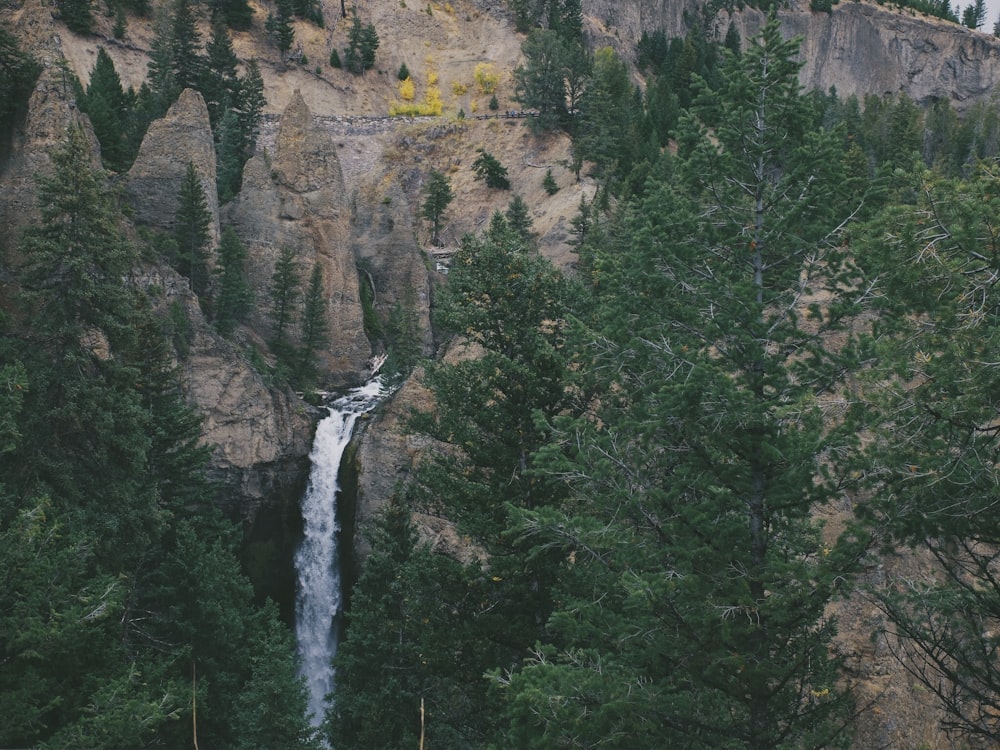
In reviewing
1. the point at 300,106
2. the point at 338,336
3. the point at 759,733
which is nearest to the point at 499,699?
the point at 759,733

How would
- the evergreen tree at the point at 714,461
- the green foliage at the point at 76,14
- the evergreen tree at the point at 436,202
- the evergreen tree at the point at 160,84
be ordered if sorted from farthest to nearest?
the green foliage at the point at 76,14 < the evergreen tree at the point at 436,202 < the evergreen tree at the point at 160,84 < the evergreen tree at the point at 714,461

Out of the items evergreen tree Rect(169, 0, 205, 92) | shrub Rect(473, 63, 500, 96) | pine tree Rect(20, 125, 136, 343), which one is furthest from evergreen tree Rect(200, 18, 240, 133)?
pine tree Rect(20, 125, 136, 343)

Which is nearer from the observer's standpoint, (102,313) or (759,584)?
(759,584)

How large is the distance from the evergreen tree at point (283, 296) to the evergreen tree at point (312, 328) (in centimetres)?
73

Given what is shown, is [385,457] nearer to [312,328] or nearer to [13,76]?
[312,328]

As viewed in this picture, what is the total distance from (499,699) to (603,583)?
3.10m

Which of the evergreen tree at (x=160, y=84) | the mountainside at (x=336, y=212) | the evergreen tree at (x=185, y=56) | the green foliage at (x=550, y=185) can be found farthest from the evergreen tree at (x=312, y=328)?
the evergreen tree at (x=185, y=56)

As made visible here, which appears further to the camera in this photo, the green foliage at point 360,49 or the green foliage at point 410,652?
the green foliage at point 360,49

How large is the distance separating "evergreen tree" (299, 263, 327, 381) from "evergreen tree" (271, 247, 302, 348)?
28.7 inches

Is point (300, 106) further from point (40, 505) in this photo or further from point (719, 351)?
point (719, 351)

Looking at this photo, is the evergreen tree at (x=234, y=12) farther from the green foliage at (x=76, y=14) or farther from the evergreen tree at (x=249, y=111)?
the evergreen tree at (x=249, y=111)

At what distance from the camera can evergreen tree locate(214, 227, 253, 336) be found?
3598 cm

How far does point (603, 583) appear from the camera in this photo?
39.6 ft

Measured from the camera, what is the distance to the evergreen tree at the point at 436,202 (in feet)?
197
